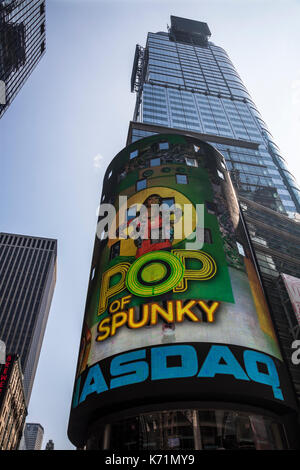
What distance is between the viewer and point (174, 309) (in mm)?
20016

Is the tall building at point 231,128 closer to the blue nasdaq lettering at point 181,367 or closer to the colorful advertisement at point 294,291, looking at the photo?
the colorful advertisement at point 294,291

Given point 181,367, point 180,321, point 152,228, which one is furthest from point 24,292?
point 181,367

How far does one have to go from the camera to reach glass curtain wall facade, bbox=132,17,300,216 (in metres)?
74.6

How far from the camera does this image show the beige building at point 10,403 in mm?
81438

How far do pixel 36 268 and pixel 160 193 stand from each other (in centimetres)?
16946

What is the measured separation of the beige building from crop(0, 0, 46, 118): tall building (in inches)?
2672

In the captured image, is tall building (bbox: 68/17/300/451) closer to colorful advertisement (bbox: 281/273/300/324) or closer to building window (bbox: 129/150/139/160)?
building window (bbox: 129/150/139/160)

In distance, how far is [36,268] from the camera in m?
183

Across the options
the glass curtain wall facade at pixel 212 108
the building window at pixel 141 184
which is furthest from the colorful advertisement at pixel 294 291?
the glass curtain wall facade at pixel 212 108

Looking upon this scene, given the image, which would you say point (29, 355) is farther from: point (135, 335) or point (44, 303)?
point (135, 335)

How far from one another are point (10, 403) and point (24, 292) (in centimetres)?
8335

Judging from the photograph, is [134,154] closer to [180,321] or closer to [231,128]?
[180,321]

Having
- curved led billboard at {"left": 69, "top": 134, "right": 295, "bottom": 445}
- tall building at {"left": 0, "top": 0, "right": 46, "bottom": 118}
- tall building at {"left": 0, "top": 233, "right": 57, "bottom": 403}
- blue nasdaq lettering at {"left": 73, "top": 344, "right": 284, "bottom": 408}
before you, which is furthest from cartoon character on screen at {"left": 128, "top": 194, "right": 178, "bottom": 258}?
tall building at {"left": 0, "top": 233, "right": 57, "bottom": 403}
